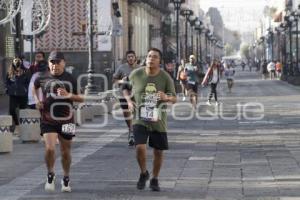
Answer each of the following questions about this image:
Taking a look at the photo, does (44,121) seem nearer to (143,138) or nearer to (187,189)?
(143,138)

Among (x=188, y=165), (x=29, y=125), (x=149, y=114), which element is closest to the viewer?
(x=149, y=114)

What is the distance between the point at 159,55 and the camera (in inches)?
413

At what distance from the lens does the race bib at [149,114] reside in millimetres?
10312

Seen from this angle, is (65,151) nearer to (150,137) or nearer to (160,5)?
(150,137)

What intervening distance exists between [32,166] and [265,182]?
404cm

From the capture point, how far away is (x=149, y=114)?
10.3 metres

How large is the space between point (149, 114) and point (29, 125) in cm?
660

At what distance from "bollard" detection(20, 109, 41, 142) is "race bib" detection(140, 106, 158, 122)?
650cm

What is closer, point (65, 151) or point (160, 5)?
point (65, 151)

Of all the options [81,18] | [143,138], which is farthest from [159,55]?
[81,18]

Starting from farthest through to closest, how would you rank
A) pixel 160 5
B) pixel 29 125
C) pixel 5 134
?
pixel 160 5 < pixel 29 125 < pixel 5 134

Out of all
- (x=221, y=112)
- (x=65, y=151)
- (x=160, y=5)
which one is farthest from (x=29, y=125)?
(x=160, y=5)

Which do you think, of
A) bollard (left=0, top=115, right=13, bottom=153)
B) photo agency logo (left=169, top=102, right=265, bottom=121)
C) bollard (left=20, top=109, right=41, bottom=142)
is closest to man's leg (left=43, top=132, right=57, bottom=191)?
bollard (left=0, top=115, right=13, bottom=153)

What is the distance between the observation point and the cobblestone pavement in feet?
33.5
